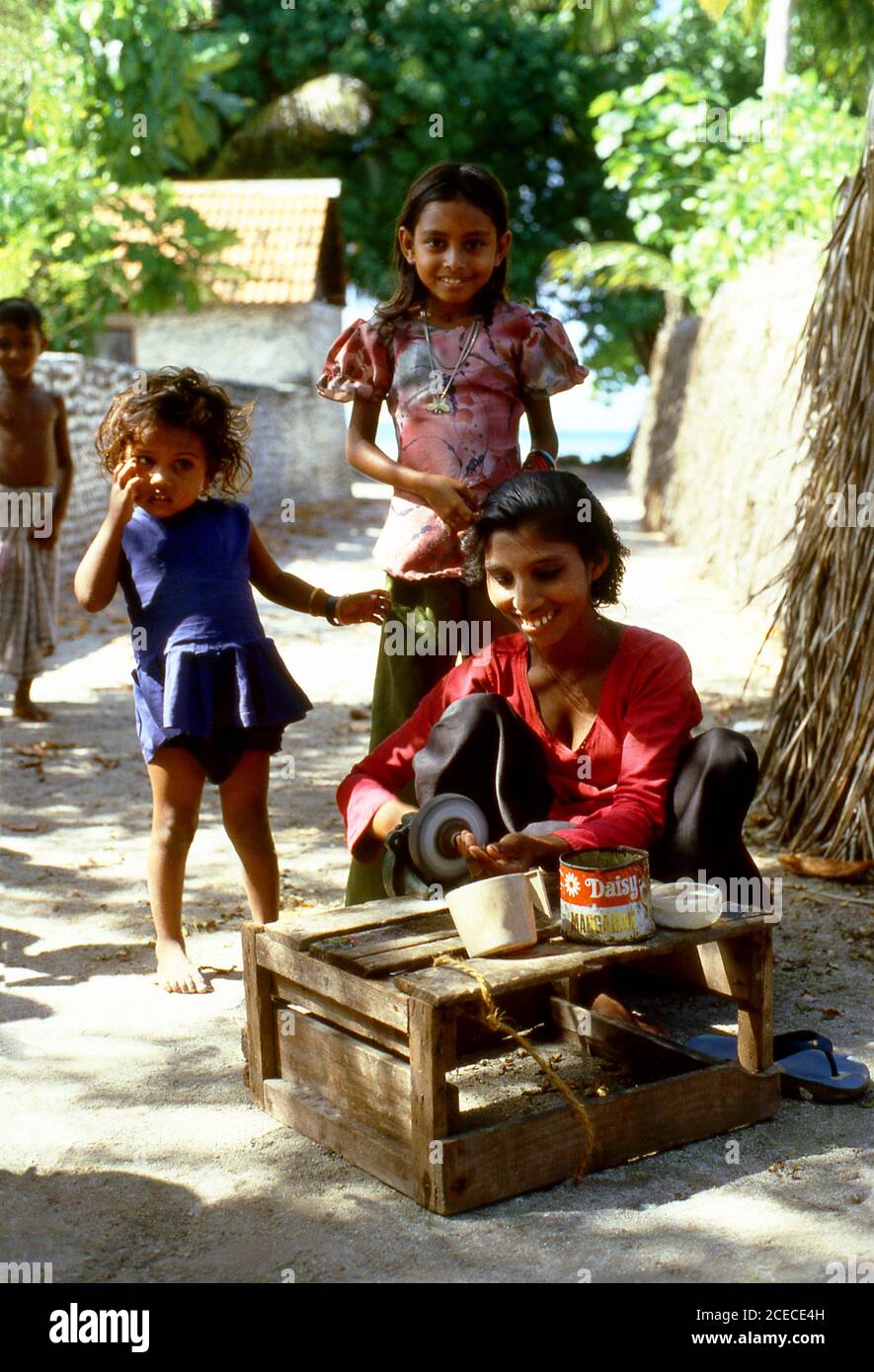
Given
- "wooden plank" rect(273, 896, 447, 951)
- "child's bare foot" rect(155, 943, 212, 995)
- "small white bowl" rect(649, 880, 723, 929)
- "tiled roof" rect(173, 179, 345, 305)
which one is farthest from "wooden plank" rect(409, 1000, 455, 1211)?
"tiled roof" rect(173, 179, 345, 305)

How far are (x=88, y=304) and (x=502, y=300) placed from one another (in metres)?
12.4

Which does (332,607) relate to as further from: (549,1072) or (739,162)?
(739,162)

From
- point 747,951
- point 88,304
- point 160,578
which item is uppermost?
point 88,304

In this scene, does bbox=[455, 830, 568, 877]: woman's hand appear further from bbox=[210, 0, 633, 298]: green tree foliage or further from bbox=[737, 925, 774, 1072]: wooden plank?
bbox=[210, 0, 633, 298]: green tree foliage

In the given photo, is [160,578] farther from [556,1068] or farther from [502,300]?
[556,1068]

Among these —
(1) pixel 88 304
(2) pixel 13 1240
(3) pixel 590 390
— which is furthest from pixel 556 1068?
(3) pixel 590 390

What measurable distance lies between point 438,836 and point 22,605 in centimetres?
439

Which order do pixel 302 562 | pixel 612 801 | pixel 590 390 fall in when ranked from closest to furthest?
pixel 612 801 → pixel 302 562 → pixel 590 390

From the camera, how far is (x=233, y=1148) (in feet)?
9.34

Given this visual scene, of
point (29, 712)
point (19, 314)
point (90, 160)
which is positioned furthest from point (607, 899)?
point (90, 160)

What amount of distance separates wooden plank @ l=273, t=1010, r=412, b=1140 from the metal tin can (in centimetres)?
42

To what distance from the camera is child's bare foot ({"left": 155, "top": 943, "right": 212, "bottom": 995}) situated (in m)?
3.67

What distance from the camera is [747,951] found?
287 cm

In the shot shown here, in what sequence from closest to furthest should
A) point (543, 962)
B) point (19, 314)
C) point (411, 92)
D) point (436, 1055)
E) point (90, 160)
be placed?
point (436, 1055)
point (543, 962)
point (19, 314)
point (90, 160)
point (411, 92)
